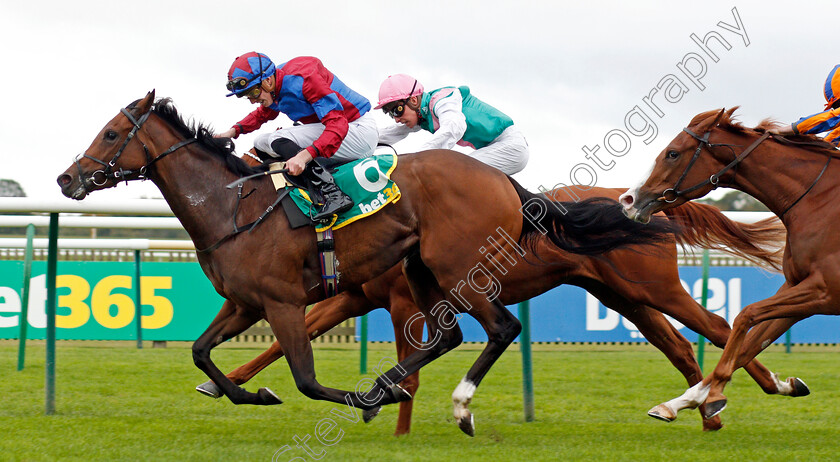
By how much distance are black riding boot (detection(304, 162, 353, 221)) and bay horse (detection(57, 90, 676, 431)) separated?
0.12 metres

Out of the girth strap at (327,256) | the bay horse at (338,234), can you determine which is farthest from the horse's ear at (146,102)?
the girth strap at (327,256)

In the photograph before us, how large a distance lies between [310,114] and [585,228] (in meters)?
1.56

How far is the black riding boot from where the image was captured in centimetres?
413

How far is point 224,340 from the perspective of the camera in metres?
4.42

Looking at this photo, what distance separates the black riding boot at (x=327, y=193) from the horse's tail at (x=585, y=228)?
38.6 inches

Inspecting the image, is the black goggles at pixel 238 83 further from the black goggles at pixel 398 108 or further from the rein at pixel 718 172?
the rein at pixel 718 172

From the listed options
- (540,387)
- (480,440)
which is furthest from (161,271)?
(480,440)

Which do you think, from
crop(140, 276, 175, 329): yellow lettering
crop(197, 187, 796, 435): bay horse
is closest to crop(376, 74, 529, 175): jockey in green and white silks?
crop(197, 187, 796, 435): bay horse

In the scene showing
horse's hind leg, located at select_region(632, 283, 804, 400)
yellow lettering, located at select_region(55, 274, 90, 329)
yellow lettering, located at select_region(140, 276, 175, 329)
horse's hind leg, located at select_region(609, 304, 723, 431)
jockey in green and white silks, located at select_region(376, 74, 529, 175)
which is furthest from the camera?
yellow lettering, located at select_region(140, 276, 175, 329)

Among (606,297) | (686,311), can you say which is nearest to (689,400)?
(686,311)

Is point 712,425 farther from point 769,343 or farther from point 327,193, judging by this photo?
point 327,193

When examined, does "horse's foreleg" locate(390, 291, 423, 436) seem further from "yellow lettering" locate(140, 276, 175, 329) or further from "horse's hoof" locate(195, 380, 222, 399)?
"yellow lettering" locate(140, 276, 175, 329)

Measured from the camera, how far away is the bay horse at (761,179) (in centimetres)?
436

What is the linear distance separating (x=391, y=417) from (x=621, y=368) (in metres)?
3.16
